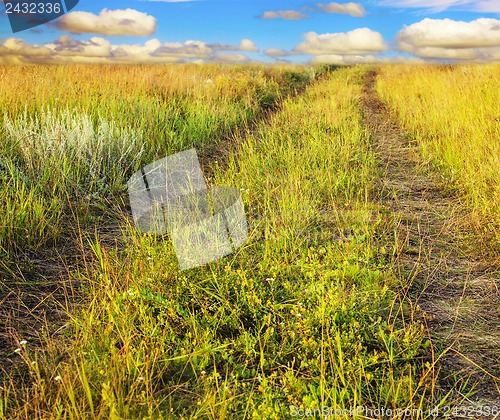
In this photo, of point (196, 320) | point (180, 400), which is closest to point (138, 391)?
point (180, 400)

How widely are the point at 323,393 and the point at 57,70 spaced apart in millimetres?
9362

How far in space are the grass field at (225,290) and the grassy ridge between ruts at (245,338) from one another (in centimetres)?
1

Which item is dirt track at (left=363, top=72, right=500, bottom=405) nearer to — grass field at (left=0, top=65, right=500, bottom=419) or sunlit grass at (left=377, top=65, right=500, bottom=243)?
grass field at (left=0, top=65, right=500, bottom=419)

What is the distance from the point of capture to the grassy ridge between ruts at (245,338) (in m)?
1.85

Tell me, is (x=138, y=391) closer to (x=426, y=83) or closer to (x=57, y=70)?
(x=57, y=70)

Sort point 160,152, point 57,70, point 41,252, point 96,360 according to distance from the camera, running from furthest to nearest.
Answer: point 57,70
point 160,152
point 41,252
point 96,360

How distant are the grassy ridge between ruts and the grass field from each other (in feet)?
0.04

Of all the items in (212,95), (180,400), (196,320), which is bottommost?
(180,400)

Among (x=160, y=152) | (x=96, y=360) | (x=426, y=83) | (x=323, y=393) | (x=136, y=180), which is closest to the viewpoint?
(x=323, y=393)

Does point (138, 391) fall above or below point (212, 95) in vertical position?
below

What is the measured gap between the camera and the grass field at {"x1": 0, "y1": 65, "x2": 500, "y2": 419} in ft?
6.26

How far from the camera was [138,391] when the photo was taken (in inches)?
74.7

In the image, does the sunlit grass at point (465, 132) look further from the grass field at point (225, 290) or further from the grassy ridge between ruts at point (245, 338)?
the grassy ridge between ruts at point (245, 338)

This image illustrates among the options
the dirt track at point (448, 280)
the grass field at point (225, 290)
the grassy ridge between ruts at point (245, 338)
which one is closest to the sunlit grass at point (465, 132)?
the grass field at point (225, 290)
